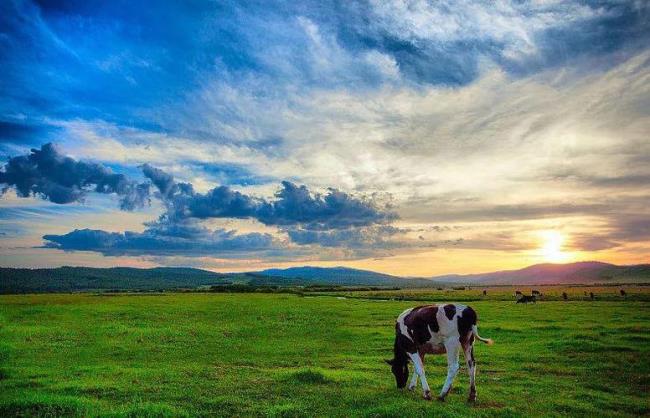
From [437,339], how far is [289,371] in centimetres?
705

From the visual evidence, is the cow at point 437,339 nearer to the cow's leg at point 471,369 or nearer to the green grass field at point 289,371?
the cow's leg at point 471,369

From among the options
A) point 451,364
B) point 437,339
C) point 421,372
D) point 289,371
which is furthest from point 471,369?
point 289,371

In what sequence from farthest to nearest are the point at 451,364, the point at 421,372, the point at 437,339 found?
the point at 437,339
the point at 421,372
the point at 451,364

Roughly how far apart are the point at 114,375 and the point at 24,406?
5.47 m

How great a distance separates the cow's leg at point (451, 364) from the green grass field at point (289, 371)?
1.81 feet

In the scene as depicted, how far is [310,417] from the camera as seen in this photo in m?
13.2

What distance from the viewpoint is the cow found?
14906mm

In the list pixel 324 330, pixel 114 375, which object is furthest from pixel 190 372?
pixel 324 330

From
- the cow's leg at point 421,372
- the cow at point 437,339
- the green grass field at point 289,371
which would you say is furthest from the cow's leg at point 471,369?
the cow's leg at point 421,372

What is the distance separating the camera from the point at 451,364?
14742mm

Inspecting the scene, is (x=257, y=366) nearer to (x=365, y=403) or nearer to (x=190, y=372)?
(x=190, y=372)

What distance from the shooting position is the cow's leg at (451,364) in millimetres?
14506

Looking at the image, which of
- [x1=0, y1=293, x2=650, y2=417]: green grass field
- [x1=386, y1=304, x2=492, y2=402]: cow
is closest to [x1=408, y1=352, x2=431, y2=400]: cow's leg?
[x1=386, y1=304, x2=492, y2=402]: cow

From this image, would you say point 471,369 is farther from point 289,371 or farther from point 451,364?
point 289,371
